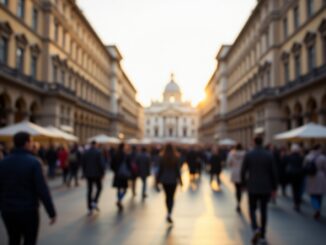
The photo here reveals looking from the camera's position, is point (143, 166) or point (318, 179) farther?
point (143, 166)

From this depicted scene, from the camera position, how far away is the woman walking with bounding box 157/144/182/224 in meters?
9.81

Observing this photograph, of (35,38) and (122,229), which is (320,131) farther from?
(35,38)

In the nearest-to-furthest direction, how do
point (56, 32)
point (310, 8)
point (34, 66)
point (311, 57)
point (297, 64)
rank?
point (310, 8) → point (311, 57) → point (297, 64) → point (34, 66) → point (56, 32)

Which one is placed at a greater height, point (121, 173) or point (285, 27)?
point (285, 27)

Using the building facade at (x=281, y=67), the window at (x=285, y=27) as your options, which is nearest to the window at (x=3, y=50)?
the building facade at (x=281, y=67)

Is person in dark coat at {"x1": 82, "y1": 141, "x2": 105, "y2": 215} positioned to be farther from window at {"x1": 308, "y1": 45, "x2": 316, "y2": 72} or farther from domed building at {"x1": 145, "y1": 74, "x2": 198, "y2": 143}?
domed building at {"x1": 145, "y1": 74, "x2": 198, "y2": 143}

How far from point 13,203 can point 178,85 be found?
153810mm

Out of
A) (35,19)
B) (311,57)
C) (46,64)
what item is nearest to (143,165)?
(311,57)

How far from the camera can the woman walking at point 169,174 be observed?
981cm

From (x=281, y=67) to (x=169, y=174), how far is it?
93.5ft

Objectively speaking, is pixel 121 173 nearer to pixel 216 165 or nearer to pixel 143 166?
pixel 143 166

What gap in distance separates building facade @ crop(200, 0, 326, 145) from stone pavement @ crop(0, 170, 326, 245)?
16101 millimetres

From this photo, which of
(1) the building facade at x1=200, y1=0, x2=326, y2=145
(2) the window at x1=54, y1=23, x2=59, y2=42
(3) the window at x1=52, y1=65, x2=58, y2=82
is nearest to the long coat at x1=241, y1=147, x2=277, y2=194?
(1) the building facade at x1=200, y1=0, x2=326, y2=145

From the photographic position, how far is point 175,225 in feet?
30.8
